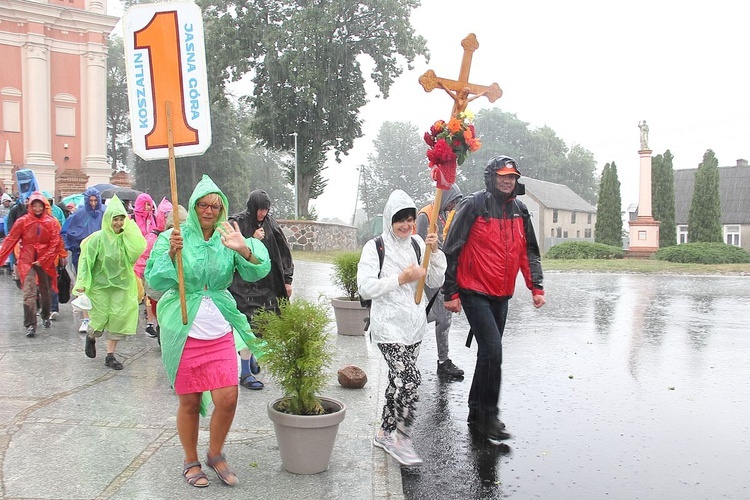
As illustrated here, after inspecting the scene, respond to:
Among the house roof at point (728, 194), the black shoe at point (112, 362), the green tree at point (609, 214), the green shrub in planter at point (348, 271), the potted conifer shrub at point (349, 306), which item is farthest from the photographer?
the house roof at point (728, 194)

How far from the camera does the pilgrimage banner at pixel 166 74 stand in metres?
4.61

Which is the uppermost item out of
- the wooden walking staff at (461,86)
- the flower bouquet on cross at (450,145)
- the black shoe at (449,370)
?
the wooden walking staff at (461,86)

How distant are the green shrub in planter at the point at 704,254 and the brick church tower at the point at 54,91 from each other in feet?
87.6

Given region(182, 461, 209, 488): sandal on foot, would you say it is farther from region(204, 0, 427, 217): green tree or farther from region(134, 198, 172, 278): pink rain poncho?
region(204, 0, 427, 217): green tree

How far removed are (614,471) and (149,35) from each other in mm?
4227

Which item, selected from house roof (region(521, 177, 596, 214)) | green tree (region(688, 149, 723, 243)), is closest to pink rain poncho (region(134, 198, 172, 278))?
green tree (region(688, 149, 723, 243))

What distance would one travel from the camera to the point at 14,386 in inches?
256

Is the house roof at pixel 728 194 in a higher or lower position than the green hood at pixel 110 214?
higher

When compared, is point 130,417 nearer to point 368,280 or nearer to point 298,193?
point 368,280

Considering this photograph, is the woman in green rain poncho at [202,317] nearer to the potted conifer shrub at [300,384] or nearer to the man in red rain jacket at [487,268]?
the potted conifer shrub at [300,384]

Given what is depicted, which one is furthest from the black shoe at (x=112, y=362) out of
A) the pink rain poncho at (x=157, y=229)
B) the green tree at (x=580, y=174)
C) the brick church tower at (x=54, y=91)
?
the green tree at (x=580, y=174)

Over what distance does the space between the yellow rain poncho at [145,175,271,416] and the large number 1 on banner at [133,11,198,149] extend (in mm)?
457

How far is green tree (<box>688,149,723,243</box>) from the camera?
36906mm

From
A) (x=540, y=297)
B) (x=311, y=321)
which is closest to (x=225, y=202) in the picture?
(x=311, y=321)
